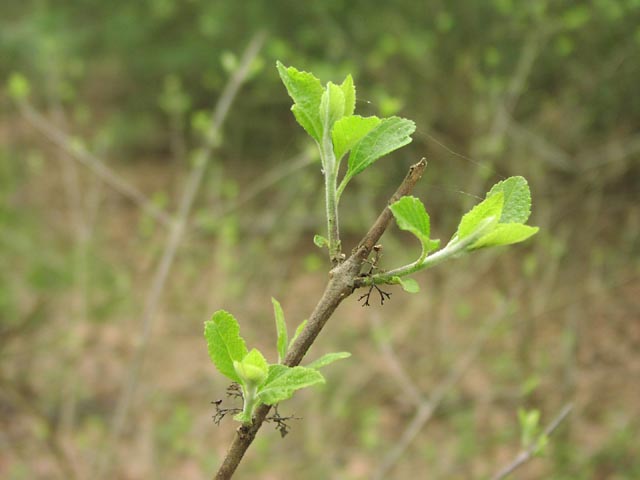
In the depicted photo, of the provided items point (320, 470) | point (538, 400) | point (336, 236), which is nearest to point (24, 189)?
point (320, 470)

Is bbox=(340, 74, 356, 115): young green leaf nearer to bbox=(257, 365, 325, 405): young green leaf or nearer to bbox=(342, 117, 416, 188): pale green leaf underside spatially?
bbox=(342, 117, 416, 188): pale green leaf underside

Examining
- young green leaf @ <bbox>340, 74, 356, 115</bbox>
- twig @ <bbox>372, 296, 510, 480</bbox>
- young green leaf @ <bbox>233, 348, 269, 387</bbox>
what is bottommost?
young green leaf @ <bbox>233, 348, 269, 387</bbox>

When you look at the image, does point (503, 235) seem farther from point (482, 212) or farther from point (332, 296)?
point (332, 296)

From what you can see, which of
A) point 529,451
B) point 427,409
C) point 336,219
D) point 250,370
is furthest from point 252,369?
point 427,409

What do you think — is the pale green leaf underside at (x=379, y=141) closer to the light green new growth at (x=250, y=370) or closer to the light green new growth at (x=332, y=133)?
the light green new growth at (x=332, y=133)

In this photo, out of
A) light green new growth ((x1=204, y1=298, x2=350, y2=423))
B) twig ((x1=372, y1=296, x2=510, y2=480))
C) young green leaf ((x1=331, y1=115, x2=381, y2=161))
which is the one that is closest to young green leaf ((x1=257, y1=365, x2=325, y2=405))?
light green new growth ((x1=204, y1=298, x2=350, y2=423))

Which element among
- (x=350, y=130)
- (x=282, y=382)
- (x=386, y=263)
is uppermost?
(x=386, y=263)

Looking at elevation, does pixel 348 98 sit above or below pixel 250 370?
above
